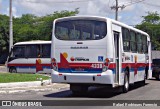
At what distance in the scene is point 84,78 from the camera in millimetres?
15602

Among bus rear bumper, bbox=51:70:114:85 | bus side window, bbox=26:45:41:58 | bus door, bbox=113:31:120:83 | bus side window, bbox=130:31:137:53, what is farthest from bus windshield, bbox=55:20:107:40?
bus side window, bbox=26:45:41:58

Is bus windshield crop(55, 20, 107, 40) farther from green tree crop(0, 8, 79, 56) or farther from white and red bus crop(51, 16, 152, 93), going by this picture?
green tree crop(0, 8, 79, 56)

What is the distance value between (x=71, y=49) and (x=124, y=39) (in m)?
3.20

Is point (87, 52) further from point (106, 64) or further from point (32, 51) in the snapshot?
point (32, 51)

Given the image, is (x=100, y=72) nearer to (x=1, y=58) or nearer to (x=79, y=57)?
(x=79, y=57)

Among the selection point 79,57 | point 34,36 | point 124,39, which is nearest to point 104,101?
point 79,57

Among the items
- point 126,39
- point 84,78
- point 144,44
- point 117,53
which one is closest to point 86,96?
point 84,78

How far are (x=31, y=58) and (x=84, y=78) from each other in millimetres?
16429

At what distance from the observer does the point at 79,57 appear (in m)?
16.0

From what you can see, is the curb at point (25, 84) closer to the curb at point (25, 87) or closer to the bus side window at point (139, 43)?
the curb at point (25, 87)

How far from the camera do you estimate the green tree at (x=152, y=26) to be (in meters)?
82.5

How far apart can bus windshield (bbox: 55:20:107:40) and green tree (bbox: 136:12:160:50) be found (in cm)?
6495

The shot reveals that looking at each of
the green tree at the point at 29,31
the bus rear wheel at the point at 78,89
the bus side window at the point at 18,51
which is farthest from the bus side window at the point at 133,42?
the green tree at the point at 29,31

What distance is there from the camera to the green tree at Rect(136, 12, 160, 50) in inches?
3247
